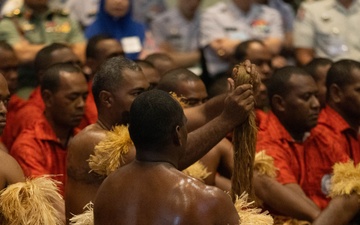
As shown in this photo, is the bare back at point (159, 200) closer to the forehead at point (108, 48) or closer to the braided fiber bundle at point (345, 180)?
the braided fiber bundle at point (345, 180)

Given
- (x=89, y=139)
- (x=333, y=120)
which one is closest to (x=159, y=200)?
(x=89, y=139)

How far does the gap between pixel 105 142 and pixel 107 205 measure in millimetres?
982

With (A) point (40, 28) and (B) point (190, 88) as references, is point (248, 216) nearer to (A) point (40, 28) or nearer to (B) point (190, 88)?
(B) point (190, 88)

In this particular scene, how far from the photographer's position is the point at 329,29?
9883 mm

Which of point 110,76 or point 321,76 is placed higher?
point 110,76

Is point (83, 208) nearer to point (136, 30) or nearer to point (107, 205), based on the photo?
point (107, 205)

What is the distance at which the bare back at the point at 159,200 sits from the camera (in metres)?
4.71

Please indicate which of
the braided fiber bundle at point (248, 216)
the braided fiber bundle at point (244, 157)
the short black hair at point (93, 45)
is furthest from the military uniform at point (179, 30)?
the braided fiber bundle at point (248, 216)

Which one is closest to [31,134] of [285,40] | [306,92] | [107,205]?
[306,92]

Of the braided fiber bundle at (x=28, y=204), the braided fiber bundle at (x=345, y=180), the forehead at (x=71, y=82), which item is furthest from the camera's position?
the forehead at (x=71, y=82)

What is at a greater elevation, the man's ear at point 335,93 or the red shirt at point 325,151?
the man's ear at point 335,93

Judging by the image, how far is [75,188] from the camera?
6055 mm

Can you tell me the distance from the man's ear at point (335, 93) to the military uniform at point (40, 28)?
2557mm

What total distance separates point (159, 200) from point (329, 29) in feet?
18.1
